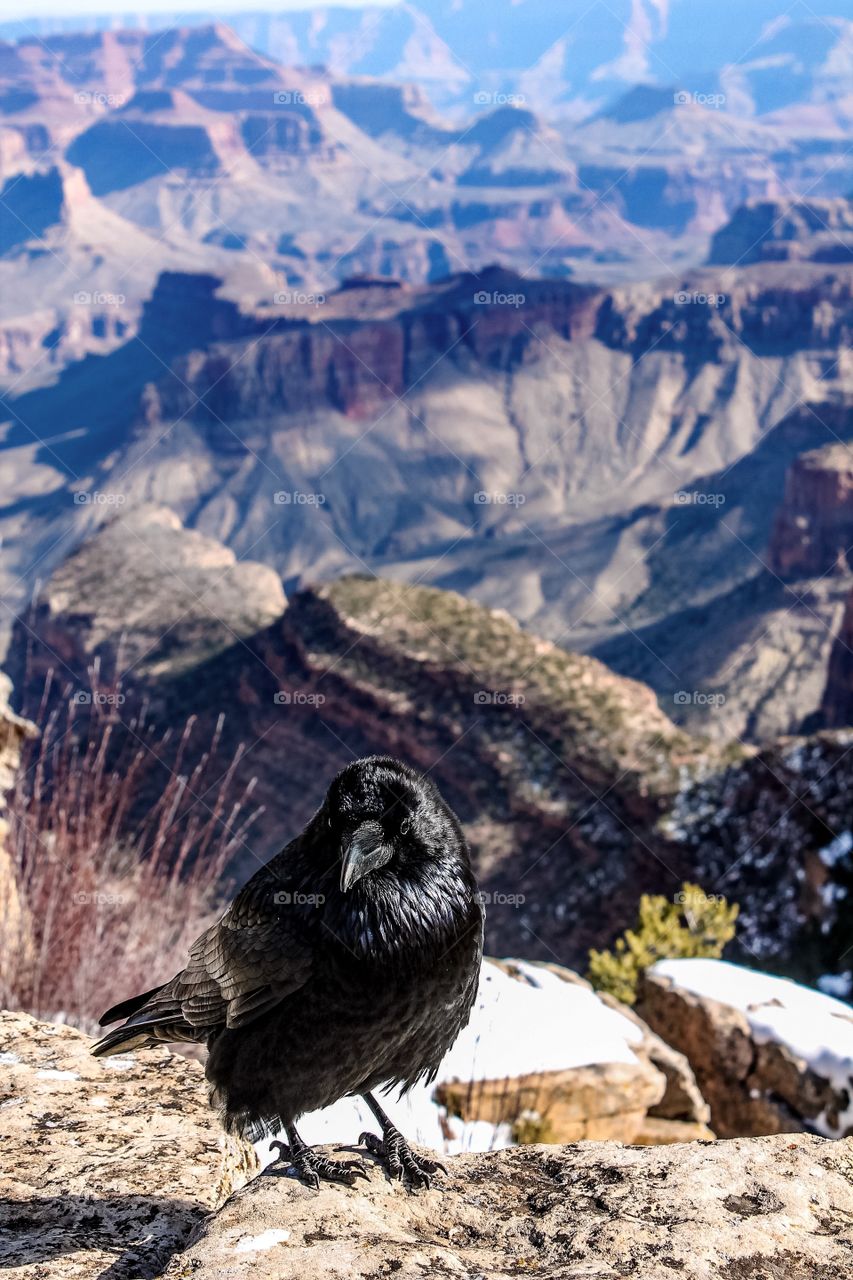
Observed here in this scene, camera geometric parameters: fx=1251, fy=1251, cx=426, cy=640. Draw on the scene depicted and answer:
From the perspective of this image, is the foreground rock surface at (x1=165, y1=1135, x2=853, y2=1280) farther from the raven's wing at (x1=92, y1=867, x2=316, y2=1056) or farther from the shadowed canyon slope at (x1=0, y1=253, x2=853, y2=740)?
the shadowed canyon slope at (x1=0, y1=253, x2=853, y2=740)

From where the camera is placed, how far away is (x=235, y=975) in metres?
3.89

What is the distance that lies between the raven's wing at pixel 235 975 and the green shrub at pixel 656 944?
658cm

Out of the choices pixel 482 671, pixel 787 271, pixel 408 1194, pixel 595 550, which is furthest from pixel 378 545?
pixel 408 1194

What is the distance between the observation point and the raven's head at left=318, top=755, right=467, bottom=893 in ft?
11.9

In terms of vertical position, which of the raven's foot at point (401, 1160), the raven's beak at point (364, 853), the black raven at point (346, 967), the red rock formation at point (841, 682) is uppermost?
the raven's beak at point (364, 853)

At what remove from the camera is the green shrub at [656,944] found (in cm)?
1122

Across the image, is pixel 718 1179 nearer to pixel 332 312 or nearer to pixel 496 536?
pixel 496 536

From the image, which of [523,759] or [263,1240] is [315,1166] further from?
[523,759]

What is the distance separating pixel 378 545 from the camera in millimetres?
139000

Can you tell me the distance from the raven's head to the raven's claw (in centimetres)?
84

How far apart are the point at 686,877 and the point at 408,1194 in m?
22.6

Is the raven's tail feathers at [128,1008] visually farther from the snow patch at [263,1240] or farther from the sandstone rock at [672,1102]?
the sandstone rock at [672,1102]

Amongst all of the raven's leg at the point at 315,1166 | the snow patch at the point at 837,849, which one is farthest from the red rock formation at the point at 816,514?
the raven's leg at the point at 315,1166

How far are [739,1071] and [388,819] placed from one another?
239 inches
